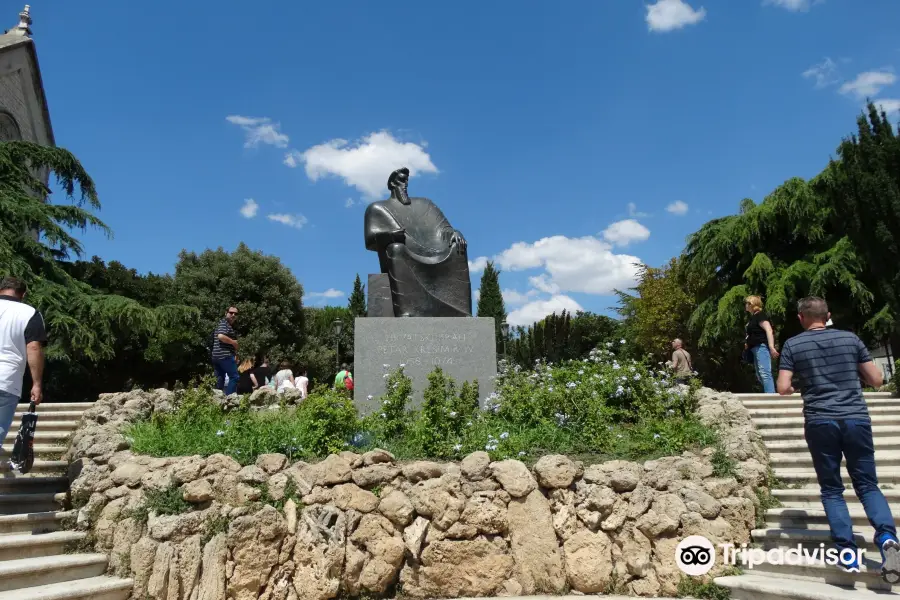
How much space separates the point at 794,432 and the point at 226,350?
7.93 meters

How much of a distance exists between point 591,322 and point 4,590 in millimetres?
34827

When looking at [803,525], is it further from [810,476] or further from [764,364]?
[764,364]

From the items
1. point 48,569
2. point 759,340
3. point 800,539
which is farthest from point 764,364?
point 48,569

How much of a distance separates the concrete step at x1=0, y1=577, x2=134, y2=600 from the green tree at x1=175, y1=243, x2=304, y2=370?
24.0 meters

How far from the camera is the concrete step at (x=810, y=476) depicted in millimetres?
5309

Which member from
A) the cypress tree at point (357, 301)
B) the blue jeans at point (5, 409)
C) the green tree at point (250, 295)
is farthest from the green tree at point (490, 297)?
the blue jeans at point (5, 409)

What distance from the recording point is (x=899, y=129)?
667 inches

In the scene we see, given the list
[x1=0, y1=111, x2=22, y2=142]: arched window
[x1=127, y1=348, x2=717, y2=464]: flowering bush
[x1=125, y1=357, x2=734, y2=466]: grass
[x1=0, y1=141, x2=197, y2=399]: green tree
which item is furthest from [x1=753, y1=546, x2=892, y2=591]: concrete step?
[x1=0, y1=111, x2=22, y2=142]: arched window

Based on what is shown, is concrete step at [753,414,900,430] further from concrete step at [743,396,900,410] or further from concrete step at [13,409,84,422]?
concrete step at [13,409,84,422]

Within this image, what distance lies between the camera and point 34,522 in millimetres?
4922

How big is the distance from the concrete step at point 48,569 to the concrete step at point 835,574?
199 inches

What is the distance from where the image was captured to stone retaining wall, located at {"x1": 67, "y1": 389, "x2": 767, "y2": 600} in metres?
4.44

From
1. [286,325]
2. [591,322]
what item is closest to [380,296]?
[286,325]

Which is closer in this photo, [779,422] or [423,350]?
[779,422]
